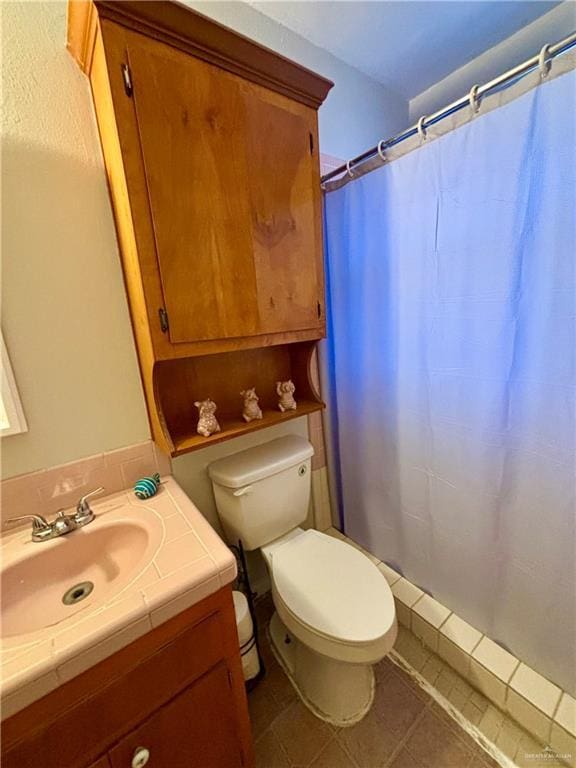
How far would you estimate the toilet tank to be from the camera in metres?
1.12

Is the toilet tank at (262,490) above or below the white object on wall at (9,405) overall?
below

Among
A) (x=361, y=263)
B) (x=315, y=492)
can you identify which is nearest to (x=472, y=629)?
(x=315, y=492)

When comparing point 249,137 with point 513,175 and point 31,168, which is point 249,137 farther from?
point 513,175

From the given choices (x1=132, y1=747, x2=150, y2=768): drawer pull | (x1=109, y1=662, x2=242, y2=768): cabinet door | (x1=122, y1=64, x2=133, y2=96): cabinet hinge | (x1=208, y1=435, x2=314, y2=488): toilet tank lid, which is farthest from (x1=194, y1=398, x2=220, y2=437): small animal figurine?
(x1=122, y1=64, x2=133, y2=96): cabinet hinge

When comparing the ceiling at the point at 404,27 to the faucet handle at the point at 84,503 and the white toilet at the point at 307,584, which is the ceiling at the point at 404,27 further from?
the faucet handle at the point at 84,503

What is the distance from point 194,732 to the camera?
0.72 meters

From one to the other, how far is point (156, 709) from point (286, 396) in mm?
910

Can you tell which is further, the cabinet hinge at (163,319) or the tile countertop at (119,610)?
the cabinet hinge at (163,319)

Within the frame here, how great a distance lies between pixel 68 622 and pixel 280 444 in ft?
2.72

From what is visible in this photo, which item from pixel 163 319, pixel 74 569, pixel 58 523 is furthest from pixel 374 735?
pixel 163 319

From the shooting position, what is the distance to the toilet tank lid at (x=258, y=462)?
1.10m

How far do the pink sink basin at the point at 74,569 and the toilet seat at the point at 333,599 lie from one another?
50 cm

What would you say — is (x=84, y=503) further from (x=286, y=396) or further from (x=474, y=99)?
(x=474, y=99)

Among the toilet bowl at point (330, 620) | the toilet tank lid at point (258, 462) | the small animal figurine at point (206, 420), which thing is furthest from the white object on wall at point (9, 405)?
the toilet bowl at point (330, 620)
